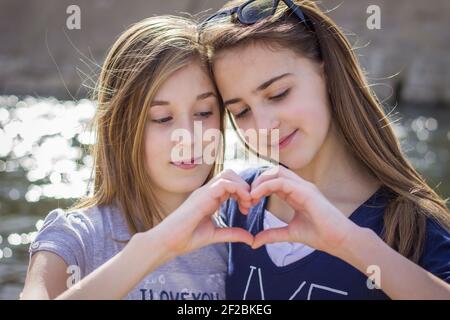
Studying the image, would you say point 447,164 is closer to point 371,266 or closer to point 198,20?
point 198,20

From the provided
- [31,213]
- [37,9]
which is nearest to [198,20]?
[31,213]

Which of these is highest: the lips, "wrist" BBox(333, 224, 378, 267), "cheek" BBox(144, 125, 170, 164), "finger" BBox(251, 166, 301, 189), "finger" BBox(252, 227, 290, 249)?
"cheek" BBox(144, 125, 170, 164)

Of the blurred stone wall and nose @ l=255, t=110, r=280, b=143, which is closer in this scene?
nose @ l=255, t=110, r=280, b=143

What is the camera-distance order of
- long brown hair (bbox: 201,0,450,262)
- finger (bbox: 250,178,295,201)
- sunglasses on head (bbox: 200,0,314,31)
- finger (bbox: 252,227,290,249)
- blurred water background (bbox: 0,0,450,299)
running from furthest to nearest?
1. blurred water background (bbox: 0,0,450,299)
2. sunglasses on head (bbox: 200,0,314,31)
3. long brown hair (bbox: 201,0,450,262)
4. finger (bbox: 252,227,290,249)
5. finger (bbox: 250,178,295,201)

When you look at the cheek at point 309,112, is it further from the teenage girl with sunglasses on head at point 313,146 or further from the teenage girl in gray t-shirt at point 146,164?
the teenage girl in gray t-shirt at point 146,164

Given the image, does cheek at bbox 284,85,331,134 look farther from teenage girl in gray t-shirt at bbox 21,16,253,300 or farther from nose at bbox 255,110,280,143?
teenage girl in gray t-shirt at bbox 21,16,253,300

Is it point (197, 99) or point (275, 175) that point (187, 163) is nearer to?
point (197, 99)

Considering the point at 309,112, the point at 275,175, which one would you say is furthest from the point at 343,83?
the point at 275,175

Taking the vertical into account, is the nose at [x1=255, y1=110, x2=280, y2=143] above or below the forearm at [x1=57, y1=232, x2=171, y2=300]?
above

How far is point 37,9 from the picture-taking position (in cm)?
1583

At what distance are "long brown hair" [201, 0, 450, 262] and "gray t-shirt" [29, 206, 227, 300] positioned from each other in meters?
0.58

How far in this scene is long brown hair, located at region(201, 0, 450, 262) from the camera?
249 cm

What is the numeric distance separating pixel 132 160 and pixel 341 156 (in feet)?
2.17

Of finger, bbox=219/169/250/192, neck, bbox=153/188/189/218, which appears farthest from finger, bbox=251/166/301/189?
neck, bbox=153/188/189/218
